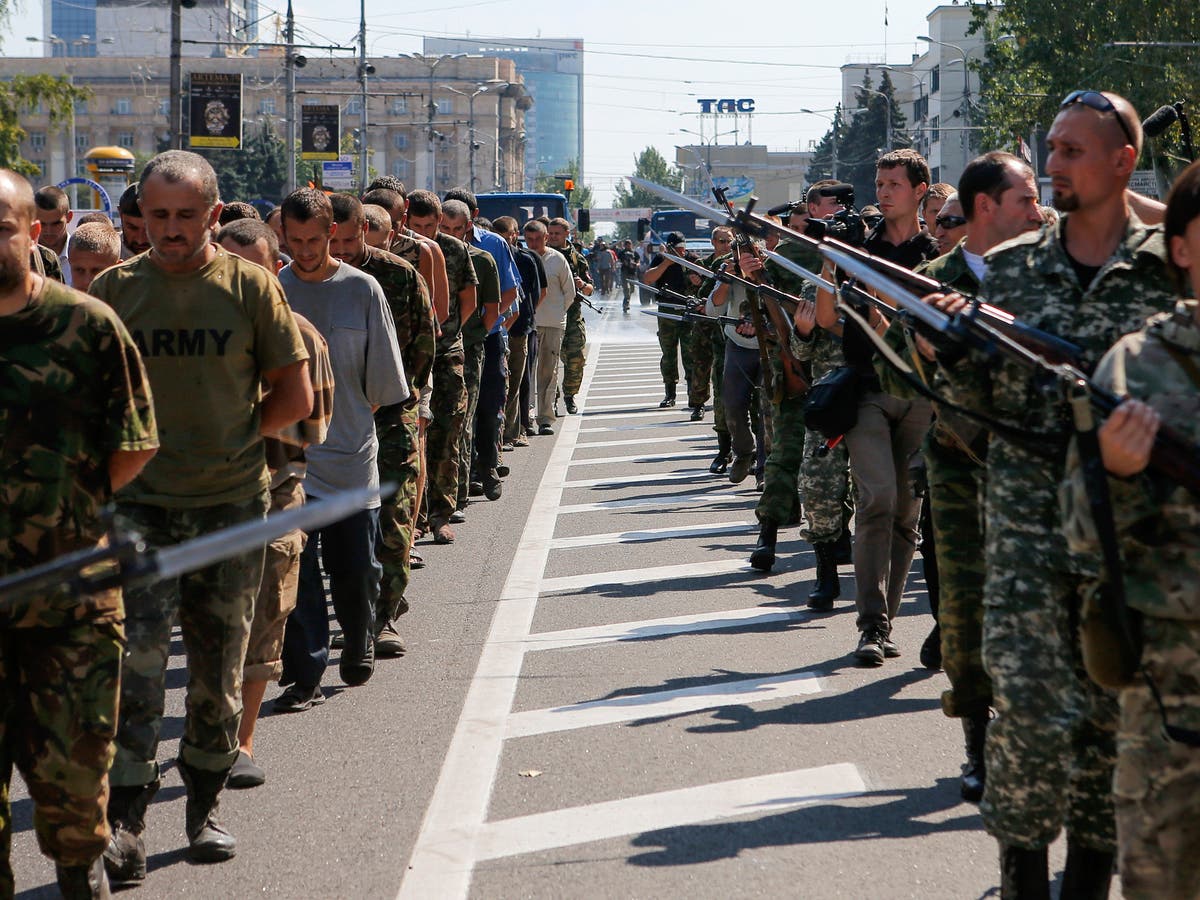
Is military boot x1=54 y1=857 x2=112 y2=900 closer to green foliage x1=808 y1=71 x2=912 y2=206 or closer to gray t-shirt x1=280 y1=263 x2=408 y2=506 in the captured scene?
gray t-shirt x1=280 y1=263 x2=408 y2=506

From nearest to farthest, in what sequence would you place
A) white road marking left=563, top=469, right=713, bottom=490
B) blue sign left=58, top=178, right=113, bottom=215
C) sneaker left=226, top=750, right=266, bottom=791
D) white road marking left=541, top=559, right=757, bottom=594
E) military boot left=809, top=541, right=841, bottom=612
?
1. sneaker left=226, top=750, right=266, bottom=791
2. military boot left=809, top=541, right=841, bottom=612
3. white road marking left=541, top=559, right=757, bottom=594
4. white road marking left=563, top=469, right=713, bottom=490
5. blue sign left=58, top=178, right=113, bottom=215

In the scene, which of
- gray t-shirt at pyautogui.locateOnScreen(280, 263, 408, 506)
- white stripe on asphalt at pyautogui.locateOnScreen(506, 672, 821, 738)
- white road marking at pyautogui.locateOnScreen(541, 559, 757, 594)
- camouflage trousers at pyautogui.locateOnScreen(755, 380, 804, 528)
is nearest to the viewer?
white stripe on asphalt at pyautogui.locateOnScreen(506, 672, 821, 738)

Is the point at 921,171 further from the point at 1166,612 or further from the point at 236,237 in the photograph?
the point at 1166,612

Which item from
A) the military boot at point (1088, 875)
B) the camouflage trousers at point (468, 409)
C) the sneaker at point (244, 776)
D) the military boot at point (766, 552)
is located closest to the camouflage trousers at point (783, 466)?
the military boot at point (766, 552)

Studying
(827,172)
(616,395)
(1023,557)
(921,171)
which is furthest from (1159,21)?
(827,172)

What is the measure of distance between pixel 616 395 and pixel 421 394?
56.3 ft

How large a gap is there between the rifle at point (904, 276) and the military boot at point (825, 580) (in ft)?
11.3

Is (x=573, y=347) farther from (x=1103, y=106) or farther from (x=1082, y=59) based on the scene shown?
(x=1082, y=59)

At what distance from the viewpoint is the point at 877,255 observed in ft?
23.9

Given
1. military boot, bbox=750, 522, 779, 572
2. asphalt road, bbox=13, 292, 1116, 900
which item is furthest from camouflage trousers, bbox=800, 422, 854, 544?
military boot, bbox=750, 522, 779, 572

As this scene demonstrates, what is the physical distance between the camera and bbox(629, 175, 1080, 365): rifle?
3.86 m

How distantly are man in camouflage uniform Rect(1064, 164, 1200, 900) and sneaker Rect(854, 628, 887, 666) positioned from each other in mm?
4155

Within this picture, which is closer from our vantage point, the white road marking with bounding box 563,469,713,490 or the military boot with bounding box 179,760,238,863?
the military boot with bounding box 179,760,238,863

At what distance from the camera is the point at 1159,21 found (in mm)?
50125
